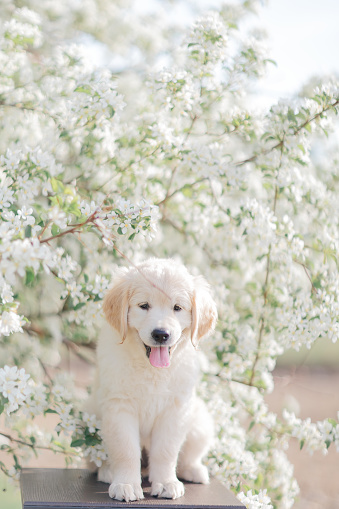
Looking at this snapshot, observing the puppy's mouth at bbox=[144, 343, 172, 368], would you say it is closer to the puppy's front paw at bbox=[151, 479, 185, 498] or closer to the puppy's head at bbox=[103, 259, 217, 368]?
the puppy's head at bbox=[103, 259, 217, 368]

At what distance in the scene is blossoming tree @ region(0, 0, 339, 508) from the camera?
126 inches

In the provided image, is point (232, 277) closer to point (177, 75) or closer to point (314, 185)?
point (314, 185)

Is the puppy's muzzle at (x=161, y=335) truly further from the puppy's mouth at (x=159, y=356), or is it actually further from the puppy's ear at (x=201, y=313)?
the puppy's ear at (x=201, y=313)

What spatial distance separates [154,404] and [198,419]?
385mm

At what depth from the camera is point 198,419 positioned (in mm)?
2967

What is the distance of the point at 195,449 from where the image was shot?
2.93 metres

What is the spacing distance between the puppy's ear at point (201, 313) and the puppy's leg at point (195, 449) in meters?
0.46

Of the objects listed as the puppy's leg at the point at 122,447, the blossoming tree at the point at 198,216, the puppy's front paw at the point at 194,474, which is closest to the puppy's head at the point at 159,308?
the puppy's leg at the point at 122,447

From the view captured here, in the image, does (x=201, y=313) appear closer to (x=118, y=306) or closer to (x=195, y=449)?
(x=118, y=306)

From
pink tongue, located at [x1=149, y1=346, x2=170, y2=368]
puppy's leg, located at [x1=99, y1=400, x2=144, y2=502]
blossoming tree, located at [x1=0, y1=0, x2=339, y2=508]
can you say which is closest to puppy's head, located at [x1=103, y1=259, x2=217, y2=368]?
pink tongue, located at [x1=149, y1=346, x2=170, y2=368]

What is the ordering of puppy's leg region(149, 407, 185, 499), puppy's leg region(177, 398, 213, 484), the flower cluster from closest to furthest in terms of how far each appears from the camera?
the flower cluster, puppy's leg region(149, 407, 185, 499), puppy's leg region(177, 398, 213, 484)

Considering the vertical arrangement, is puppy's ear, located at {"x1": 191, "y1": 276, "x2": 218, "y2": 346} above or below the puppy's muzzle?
above

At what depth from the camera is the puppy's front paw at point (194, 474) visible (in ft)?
9.57

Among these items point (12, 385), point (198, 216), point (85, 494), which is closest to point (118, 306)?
point (12, 385)
